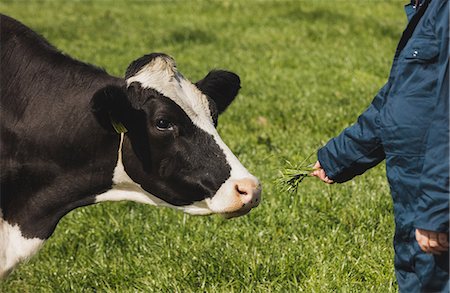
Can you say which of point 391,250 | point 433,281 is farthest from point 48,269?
point 433,281

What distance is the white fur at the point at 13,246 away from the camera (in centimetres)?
441

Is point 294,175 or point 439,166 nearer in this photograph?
point 439,166

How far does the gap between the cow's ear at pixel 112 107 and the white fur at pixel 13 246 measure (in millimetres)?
754

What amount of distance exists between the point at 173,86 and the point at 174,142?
0.27m

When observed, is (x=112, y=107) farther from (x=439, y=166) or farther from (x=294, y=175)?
(x=439, y=166)

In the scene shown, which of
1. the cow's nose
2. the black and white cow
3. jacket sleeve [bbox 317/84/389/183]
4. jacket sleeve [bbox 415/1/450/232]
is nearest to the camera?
jacket sleeve [bbox 415/1/450/232]

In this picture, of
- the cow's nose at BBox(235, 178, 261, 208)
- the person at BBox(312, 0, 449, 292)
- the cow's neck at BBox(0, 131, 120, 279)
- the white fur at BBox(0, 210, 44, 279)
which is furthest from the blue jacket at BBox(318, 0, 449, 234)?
the white fur at BBox(0, 210, 44, 279)

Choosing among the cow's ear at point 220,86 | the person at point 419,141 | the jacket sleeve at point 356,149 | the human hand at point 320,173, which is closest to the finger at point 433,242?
the person at point 419,141

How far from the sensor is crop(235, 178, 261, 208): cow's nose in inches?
156

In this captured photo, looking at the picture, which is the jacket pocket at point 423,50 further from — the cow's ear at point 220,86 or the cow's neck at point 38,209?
the cow's neck at point 38,209

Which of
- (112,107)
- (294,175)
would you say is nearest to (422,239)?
(294,175)

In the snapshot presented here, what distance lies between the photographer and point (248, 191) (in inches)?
156

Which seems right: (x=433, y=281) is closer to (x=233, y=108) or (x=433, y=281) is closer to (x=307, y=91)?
(x=233, y=108)

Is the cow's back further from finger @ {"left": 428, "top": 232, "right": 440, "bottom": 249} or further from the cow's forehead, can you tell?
finger @ {"left": 428, "top": 232, "right": 440, "bottom": 249}
